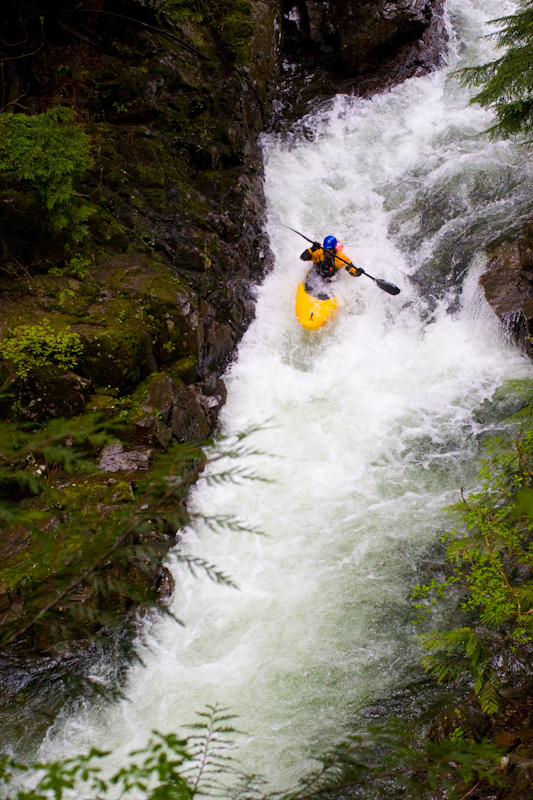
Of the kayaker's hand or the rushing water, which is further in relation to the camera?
the kayaker's hand

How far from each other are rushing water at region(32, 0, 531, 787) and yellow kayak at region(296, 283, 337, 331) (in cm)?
21

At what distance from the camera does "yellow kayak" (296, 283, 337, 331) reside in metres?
7.77

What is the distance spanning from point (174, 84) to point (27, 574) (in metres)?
7.08

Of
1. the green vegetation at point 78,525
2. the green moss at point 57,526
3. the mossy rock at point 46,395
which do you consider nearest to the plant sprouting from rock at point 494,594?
the green vegetation at point 78,525

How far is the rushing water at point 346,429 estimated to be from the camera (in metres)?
4.48

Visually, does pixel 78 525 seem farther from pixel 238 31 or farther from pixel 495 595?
pixel 238 31

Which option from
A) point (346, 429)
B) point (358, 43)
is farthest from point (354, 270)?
point (358, 43)

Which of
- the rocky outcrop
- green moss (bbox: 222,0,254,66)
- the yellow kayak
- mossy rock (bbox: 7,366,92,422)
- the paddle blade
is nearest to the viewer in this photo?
mossy rock (bbox: 7,366,92,422)

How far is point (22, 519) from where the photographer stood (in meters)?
1.73

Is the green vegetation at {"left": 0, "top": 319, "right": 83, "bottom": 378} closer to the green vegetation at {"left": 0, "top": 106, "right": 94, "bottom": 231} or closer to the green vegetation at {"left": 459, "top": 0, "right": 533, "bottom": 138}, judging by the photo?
the green vegetation at {"left": 0, "top": 106, "right": 94, "bottom": 231}

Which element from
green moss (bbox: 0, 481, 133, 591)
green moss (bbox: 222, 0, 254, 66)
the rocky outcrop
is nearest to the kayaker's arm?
green moss (bbox: 222, 0, 254, 66)

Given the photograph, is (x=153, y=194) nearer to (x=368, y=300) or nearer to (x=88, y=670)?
(x=368, y=300)

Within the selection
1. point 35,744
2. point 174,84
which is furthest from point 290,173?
point 35,744

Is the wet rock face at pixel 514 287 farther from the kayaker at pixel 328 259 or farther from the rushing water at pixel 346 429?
the kayaker at pixel 328 259
